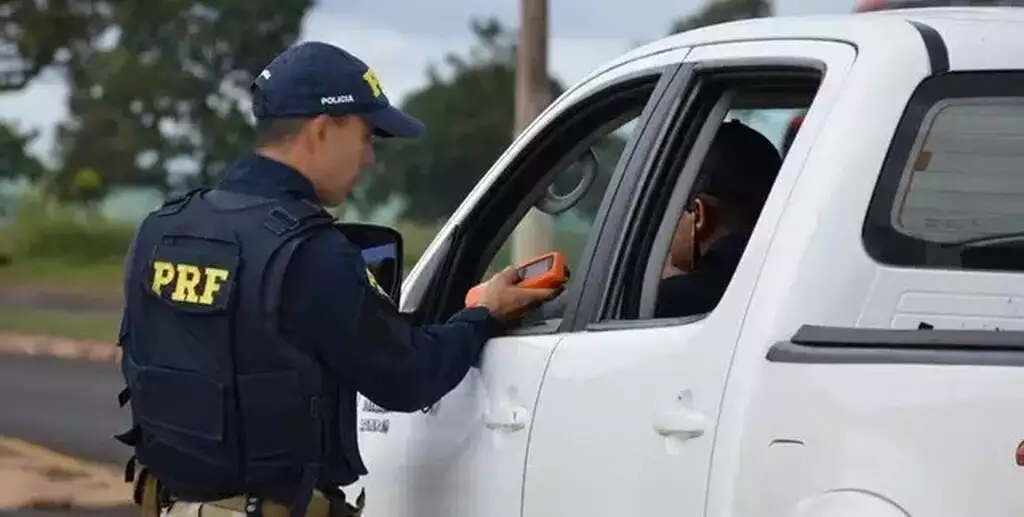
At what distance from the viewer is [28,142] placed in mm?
21906

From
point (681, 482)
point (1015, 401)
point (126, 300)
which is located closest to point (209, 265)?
point (126, 300)

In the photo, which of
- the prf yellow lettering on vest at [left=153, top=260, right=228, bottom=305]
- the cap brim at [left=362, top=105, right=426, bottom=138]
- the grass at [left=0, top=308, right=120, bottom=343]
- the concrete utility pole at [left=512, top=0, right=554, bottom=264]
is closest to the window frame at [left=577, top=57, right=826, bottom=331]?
the cap brim at [left=362, top=105, right=426, bottom=138]

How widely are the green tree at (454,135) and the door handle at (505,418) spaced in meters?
11.6

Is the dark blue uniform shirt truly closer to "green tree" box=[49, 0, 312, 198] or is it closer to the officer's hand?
the officer's hand

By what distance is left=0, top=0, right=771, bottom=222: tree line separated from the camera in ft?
63.3

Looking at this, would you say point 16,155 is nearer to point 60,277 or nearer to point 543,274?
point 60,277

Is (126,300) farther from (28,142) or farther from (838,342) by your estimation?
(28,142)

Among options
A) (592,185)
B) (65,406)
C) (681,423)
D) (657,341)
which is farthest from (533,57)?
(681,423)

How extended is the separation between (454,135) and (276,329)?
13816 mm

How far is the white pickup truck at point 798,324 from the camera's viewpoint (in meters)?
2.49

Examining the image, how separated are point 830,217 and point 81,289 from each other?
2155 centimetres

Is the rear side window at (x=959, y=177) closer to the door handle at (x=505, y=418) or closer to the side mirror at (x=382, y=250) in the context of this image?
the door handle at (x=505, y=418)

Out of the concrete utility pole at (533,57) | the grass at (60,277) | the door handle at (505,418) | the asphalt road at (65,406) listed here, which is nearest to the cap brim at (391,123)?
the door handle at (505,418)

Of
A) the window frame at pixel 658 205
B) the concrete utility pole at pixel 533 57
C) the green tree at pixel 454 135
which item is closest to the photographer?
the window frame at pixel 658 205
